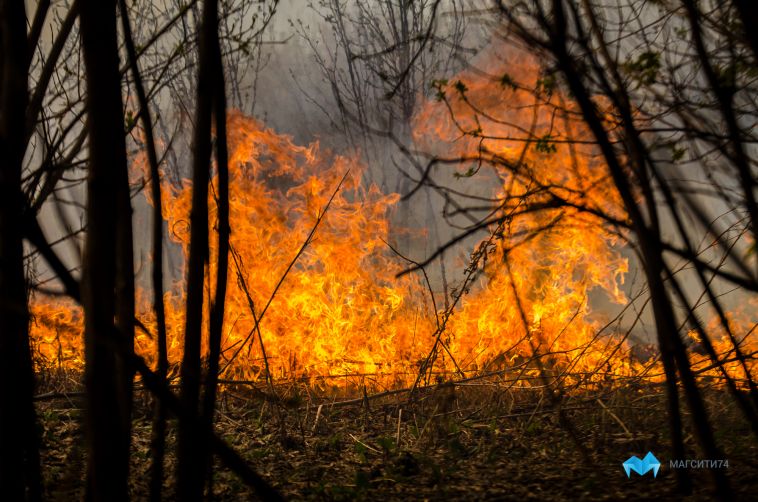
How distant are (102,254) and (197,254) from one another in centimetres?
25

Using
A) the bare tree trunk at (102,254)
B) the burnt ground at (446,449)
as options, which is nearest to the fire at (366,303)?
the burnt ground at (446,449)

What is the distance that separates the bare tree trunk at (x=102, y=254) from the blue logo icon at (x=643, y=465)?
6.56ft

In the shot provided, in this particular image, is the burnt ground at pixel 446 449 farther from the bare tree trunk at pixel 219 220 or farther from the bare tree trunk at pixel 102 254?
the bare tree trunk at pixel 102 254

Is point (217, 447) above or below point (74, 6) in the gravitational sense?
below

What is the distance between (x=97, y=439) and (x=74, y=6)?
1096mm

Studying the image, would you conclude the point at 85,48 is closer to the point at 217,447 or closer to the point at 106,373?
the point at 106,373

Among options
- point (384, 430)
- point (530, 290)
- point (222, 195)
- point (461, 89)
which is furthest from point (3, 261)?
point (530, 290)

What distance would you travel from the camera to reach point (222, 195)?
3.68 feet

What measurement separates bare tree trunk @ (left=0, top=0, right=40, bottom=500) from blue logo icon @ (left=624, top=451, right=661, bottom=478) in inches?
80.5

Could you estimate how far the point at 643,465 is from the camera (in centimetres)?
235

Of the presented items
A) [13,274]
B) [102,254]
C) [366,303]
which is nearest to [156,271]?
[13,274]

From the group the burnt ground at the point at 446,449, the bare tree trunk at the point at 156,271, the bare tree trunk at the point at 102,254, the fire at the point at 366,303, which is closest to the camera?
the bare tree trunk at the point at 102,254

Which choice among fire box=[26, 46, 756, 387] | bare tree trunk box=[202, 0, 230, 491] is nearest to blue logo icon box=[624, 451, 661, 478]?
bare tree trunk box=[202, 0, 230, 491]

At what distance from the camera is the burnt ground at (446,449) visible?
87.7 inches
